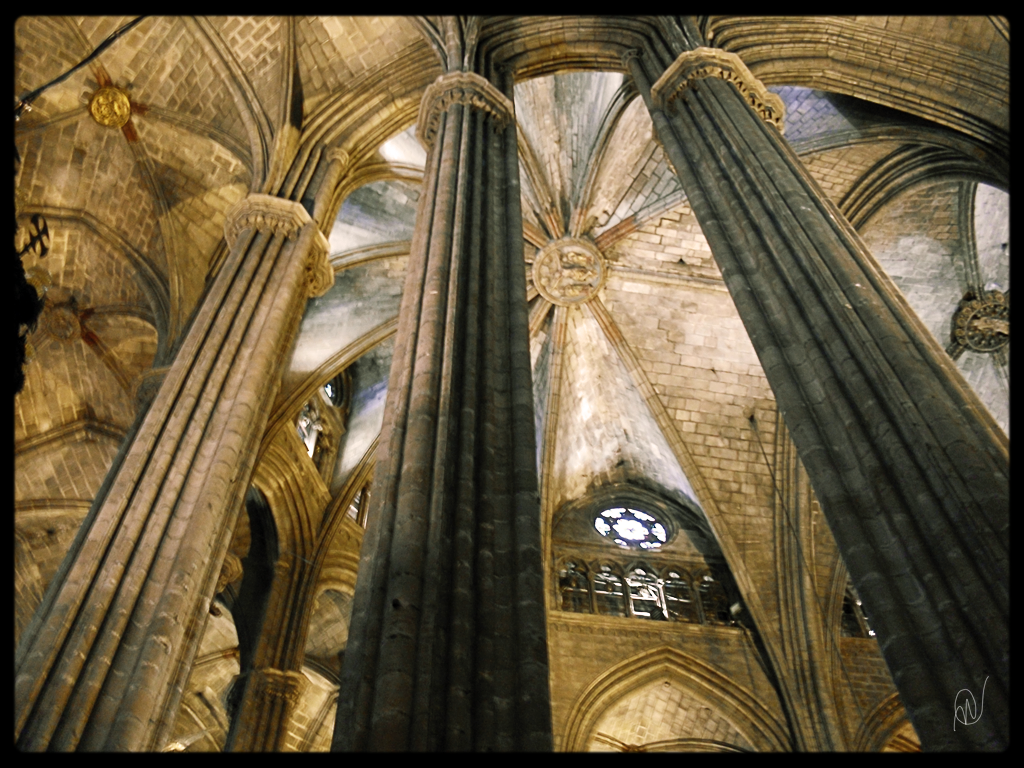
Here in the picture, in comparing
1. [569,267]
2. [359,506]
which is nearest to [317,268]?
[569,267]

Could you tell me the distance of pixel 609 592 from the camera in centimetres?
1538

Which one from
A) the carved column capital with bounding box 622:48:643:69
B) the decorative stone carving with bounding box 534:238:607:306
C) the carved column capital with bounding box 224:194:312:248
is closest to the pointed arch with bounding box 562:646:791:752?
the decorative stone carving with bounding box 534:238:607:306

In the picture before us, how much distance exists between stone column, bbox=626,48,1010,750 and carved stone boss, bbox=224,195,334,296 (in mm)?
4283

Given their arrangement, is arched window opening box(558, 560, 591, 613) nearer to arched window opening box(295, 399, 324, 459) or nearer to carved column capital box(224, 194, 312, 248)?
arched window opening box(295, 399, 324, 459)

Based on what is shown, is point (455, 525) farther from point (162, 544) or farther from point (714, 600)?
point (714, 600)

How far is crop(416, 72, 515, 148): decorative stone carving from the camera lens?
9.05 m

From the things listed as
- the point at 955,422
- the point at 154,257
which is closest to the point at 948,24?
the point at 955,422

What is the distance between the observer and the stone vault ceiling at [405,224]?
1195 cm

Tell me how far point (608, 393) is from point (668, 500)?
2.45m

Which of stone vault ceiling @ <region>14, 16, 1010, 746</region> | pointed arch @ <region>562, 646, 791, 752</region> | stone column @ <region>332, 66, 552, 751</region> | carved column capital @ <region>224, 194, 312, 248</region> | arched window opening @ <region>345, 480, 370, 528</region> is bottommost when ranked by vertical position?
stone column @ <region>332, 66, 552, 751</region>

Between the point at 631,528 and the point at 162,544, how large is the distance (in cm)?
1173

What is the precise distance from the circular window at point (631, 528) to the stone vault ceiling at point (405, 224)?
0.69 m

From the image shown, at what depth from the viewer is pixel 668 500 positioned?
17609 mm

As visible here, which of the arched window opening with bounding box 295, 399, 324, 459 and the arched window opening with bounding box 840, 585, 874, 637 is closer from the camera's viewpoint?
the arched window opening with bounding box 840, 585, 874, 637
